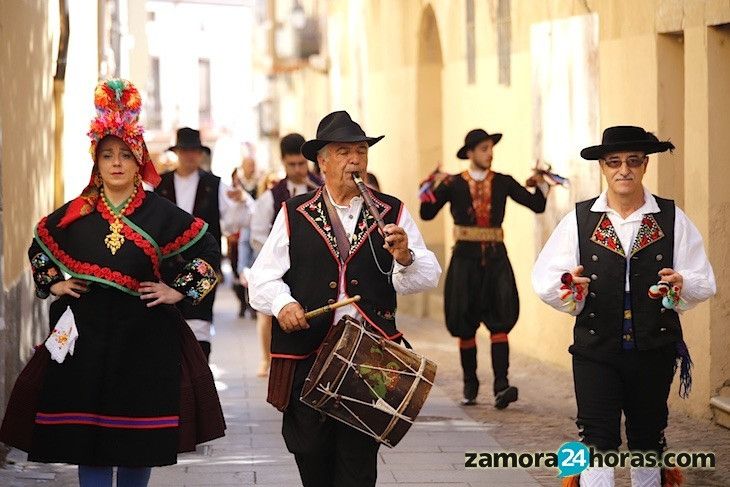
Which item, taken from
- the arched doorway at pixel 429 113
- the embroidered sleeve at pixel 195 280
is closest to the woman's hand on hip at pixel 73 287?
the embroidered sleeve at pixel 195 280

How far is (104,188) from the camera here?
21.5ft

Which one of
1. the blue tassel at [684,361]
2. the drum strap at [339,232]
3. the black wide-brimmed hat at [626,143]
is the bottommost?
the blue tassel at [684,361]

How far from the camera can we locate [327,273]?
252 inches

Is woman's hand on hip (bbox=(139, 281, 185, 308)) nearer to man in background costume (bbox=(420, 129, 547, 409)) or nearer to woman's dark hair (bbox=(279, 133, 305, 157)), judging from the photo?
man in background costume (bbox=(420, 129, 547, 409))

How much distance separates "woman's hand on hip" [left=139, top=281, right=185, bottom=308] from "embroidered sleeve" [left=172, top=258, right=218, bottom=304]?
3.2 inches

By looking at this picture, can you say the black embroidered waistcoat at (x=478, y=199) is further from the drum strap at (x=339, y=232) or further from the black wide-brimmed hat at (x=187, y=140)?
the drum strap at (x=339, y=232)

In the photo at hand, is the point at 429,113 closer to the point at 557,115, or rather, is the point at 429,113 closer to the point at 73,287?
the point at 557,115

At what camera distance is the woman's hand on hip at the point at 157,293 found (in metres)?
6.44

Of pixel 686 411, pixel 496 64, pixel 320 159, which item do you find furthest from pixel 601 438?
pixel 496 64

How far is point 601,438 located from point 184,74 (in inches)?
2346

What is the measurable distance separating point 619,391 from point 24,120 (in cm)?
545

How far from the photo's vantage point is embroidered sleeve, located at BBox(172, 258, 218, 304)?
6598mm


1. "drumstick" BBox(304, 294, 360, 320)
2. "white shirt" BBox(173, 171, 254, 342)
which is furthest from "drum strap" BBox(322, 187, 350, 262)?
"white shirt" BBox(173, 171, 254, 342)

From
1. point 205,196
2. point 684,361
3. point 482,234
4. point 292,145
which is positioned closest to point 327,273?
point 684,361
